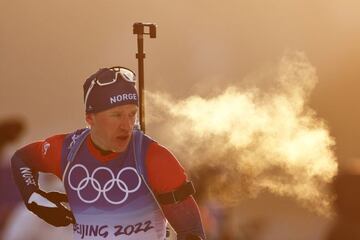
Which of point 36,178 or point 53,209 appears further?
point 36,178

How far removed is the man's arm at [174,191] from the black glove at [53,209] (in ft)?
1.88

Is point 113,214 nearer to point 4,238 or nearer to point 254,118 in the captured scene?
point 4,238

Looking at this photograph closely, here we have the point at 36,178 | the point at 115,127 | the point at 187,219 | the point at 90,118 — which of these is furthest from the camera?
the point at 36,178

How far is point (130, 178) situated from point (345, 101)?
1153cm

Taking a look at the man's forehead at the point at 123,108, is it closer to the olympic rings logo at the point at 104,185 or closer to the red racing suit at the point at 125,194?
the red racing suit at the point at 125,194

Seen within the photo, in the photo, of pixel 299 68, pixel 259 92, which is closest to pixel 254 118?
pixel 259 92

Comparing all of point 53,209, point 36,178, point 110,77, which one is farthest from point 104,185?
point 110,77

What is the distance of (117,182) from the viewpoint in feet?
14.6

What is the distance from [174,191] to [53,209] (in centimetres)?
79

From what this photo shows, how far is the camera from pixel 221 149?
1277 centimetres

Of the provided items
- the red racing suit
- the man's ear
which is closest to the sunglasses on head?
the man's ear

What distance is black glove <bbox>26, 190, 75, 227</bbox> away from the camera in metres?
4.47

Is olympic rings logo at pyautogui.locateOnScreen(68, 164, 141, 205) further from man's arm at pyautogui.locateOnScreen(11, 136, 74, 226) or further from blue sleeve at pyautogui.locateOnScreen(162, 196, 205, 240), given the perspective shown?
blue sleeve at pyautogui.locateOnScreen(162, 196, 205, 240)

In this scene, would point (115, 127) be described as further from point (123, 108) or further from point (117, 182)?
point (117, 182)
